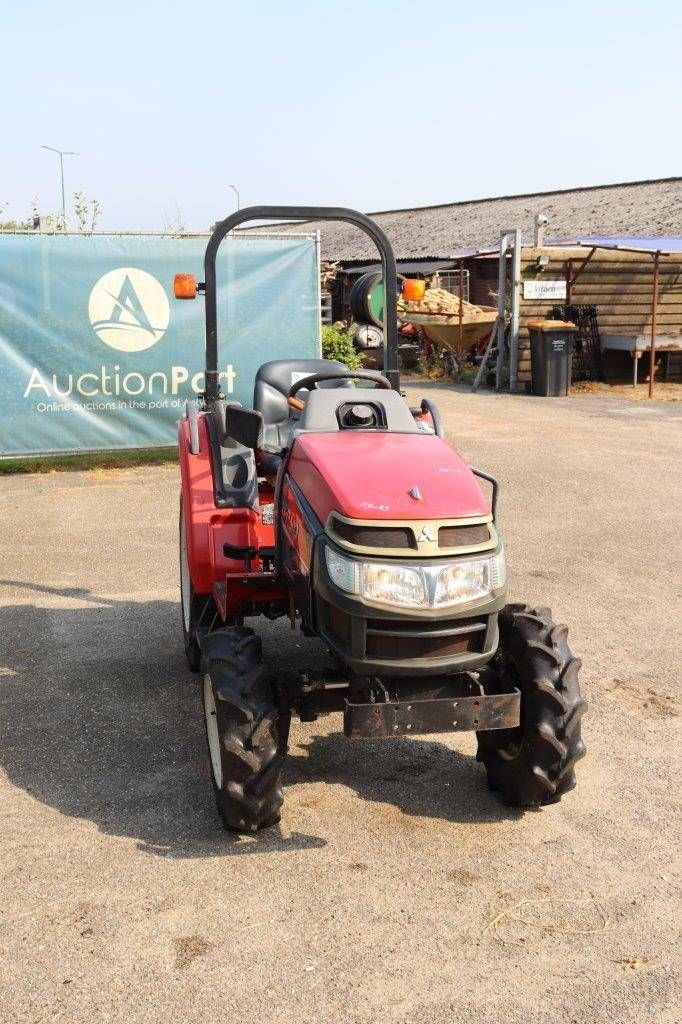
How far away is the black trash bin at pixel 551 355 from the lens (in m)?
17.1

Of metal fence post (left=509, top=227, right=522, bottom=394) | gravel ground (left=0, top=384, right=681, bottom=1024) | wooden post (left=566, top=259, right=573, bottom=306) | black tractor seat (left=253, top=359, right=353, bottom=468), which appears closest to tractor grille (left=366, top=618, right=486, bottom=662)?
gravel ground (left=0, top=384, right=681, bottom=1024)

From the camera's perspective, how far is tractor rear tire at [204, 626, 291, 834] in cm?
368

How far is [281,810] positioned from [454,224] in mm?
28030

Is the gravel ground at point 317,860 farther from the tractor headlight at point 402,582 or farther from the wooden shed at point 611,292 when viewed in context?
the wooden shed at point 611,292

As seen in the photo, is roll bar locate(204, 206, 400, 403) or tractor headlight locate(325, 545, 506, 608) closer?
tractor headlight locate(325, 545, 506, 608)

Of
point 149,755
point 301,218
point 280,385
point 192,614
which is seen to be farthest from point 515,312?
point 149,755

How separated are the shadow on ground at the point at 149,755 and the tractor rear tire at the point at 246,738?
0.18 meters

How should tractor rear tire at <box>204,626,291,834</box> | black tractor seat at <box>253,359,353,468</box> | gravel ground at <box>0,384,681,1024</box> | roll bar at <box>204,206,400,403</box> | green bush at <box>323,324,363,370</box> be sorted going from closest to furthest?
1. gravel ground at <box>0,384,681,1024</box>
2. tractor rear tire at <box>204,626,291,834</box>
3. roll bar at <box>204,206,400,403</box>
4. black tractor seat at <box>253,359,353,468</box>
5. green bush at <box>323,324,363,370</box>

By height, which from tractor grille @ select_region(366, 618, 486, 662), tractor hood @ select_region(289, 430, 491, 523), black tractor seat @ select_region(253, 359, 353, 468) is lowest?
tractor grille @ select_region(366, 618, 486, 662)

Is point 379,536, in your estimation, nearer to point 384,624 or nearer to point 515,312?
point 384,624

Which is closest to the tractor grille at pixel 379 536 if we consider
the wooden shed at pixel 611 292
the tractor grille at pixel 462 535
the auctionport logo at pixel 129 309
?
the tractor grille at pixel 462 535

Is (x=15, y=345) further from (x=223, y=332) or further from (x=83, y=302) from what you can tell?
(x=223, y=332)

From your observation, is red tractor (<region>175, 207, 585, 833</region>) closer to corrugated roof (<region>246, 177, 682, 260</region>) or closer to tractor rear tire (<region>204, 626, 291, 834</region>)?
tractor rear tire (<region>204, 626, 291, 834</region>)

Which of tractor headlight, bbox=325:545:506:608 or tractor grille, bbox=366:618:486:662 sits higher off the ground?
tractor headlight, bbox=325:545:506:608
